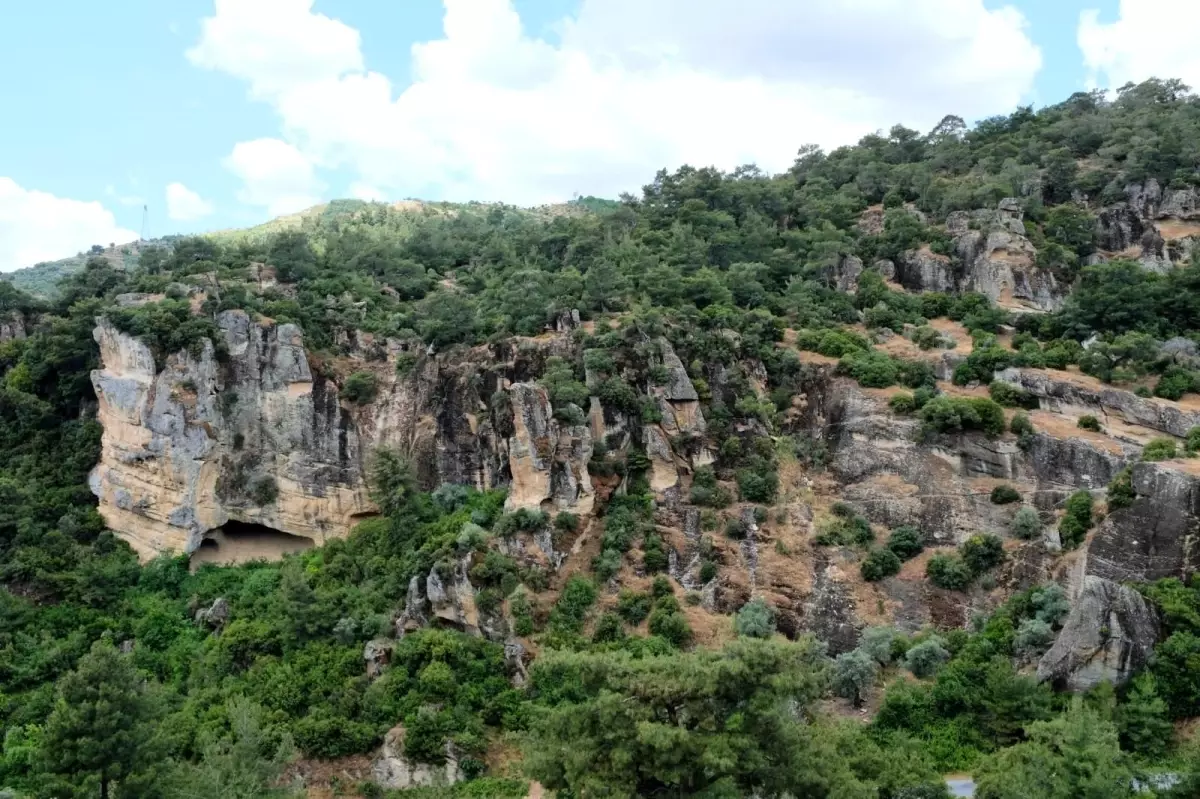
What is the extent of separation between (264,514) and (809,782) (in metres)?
27.4

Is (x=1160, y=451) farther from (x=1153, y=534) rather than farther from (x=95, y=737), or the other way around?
(x=95, y=737)

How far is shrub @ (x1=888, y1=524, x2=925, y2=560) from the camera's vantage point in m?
31.1

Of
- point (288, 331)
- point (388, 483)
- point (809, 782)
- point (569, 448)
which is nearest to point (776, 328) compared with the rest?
point (569, 448)

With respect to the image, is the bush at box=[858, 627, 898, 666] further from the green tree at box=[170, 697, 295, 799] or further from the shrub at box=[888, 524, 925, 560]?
the green tree at box=[170, 697, 295, 799]

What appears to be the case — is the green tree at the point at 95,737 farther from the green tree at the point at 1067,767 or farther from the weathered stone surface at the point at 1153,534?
the weathered stone surface at the point at 1153,534

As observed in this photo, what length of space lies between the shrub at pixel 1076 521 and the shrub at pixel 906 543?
4.39 meters

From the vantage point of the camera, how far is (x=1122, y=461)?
1209 inches

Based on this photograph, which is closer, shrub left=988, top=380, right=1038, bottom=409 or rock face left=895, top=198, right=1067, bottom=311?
shrub left=988, top=380, right=1038, bottom=409

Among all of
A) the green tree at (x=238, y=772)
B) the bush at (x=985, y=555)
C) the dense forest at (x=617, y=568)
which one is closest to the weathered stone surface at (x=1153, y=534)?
the dense forest at (x=617, y=568)

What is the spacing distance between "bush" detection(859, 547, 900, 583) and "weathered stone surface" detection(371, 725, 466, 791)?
1445 cm

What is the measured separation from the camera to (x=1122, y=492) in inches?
1094

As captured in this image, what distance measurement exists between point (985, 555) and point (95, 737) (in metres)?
26.0

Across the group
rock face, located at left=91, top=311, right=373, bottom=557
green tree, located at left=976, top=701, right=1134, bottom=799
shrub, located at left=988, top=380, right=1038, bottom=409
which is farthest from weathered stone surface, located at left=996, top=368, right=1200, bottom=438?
rock face, located at left=91, top=311, right=373, bottom=557

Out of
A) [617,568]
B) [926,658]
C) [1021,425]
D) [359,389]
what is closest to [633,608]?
[617,568]
